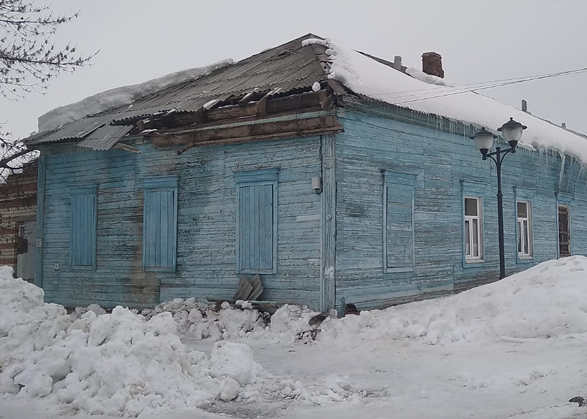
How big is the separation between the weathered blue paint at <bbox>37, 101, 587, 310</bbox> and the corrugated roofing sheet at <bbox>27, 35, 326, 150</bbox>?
2.25 ft

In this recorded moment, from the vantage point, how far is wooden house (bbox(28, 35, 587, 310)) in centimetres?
1112

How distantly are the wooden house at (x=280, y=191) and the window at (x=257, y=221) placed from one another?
0.08 ft

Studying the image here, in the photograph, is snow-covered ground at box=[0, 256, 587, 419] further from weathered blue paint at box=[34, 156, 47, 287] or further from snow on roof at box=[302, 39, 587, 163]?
weathered blue paint at box=[34, 156, 47, 287]

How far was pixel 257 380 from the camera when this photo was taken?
7.45 metres

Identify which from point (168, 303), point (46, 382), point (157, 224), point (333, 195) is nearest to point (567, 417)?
point (46, 382)

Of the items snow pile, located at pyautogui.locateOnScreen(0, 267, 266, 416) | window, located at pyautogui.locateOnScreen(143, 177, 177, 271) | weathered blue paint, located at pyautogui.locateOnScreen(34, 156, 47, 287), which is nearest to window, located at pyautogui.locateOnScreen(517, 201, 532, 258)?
window, located at pyautogui.locateOnScreen(143, 177, 177, 271)

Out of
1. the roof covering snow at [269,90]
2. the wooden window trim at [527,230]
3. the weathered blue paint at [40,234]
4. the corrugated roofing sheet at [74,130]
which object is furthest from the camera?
the wooden window trim at [527,230]

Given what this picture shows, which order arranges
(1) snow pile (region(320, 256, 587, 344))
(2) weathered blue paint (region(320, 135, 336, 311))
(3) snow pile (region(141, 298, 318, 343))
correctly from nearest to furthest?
(1) snow pile (region(320, 256, 587, 344))
(3) snow pile (region(141, 298, 318, 343))
(2) weathered blue paint (region(320, 135, 336, 311))

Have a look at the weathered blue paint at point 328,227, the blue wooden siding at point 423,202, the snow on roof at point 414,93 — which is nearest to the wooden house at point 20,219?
the snow on roof at point 414,93

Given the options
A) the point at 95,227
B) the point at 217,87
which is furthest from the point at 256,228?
the point at 95,227

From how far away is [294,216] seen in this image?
11.3 m

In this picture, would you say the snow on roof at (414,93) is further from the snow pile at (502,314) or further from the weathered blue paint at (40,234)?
the weathered blue paint at (40,234)

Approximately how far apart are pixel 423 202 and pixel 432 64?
7.79m

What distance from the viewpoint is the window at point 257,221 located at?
1149 centimetres
